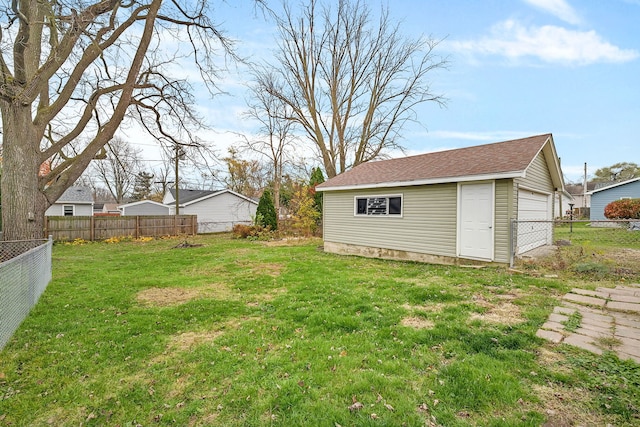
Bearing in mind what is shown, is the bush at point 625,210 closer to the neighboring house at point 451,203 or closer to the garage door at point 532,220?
the neighboring house at point 451,203

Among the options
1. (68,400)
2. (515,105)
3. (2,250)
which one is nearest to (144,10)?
(2,250)

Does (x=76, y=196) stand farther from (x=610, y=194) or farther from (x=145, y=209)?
(x=610, y=194)

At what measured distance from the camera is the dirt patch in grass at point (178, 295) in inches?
203

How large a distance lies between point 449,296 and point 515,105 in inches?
491

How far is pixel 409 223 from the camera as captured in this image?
885 cm

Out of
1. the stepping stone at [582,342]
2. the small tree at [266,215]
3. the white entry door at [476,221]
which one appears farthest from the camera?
the small tree at [266,215]

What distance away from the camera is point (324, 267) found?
26.2 feet

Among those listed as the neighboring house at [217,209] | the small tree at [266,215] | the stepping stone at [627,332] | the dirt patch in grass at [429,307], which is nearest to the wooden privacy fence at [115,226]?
the neighboring house at [217,209]

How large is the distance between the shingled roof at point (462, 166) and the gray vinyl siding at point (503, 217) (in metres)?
0.33

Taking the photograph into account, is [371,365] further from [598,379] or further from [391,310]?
[598,379]

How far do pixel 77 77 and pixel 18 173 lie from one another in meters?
2.53

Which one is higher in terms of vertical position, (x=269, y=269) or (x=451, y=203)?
(x=451, y=203)

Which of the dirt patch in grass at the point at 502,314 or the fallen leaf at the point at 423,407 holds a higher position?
the dirt patch in grass at the point at 502,314

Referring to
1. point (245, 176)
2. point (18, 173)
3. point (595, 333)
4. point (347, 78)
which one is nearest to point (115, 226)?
point (18, 173)
